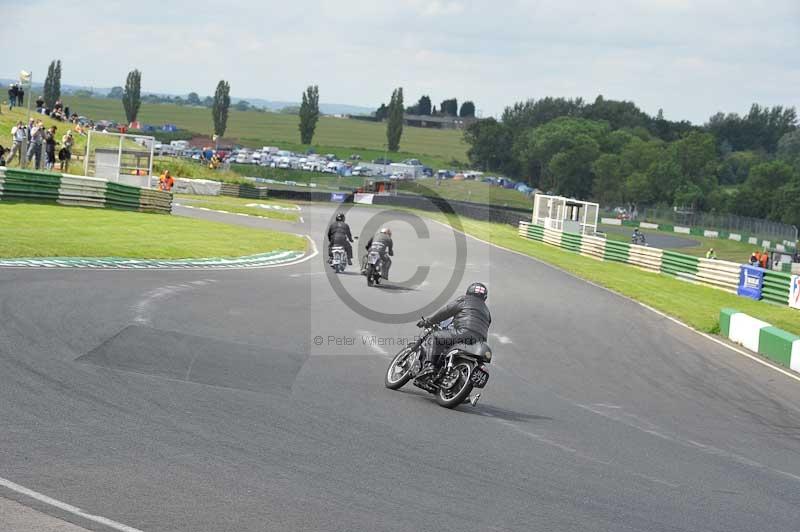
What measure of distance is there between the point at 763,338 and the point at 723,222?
6329 centimetres

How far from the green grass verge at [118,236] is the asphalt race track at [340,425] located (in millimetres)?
4035

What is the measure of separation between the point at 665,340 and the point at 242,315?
970cm

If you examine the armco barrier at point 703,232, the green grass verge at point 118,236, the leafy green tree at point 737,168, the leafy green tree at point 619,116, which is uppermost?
the leafy green tree at point 619,116

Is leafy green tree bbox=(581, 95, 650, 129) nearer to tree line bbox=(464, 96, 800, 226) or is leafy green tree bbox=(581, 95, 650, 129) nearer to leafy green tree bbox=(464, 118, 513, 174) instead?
tree line bbox=(464, 96, 800, 226)

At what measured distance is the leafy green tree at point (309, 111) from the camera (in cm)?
15575

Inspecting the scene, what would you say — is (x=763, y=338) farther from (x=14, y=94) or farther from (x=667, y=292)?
(x=14, y=94)


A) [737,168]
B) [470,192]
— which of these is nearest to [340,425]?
[470,192]

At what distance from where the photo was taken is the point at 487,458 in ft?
31.9

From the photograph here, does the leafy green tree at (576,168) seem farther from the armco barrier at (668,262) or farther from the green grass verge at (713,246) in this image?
the armco barrier at (668,262)

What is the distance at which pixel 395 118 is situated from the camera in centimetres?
15875

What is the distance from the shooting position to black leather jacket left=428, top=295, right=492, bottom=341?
1253 cm

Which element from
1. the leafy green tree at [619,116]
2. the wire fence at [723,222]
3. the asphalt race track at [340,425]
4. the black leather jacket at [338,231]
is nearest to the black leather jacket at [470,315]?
Answer: the asphalt race track at [340,425]

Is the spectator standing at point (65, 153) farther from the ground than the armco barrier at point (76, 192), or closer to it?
farther from the ground

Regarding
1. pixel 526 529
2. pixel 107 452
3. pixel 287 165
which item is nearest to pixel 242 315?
pixel 107 452
